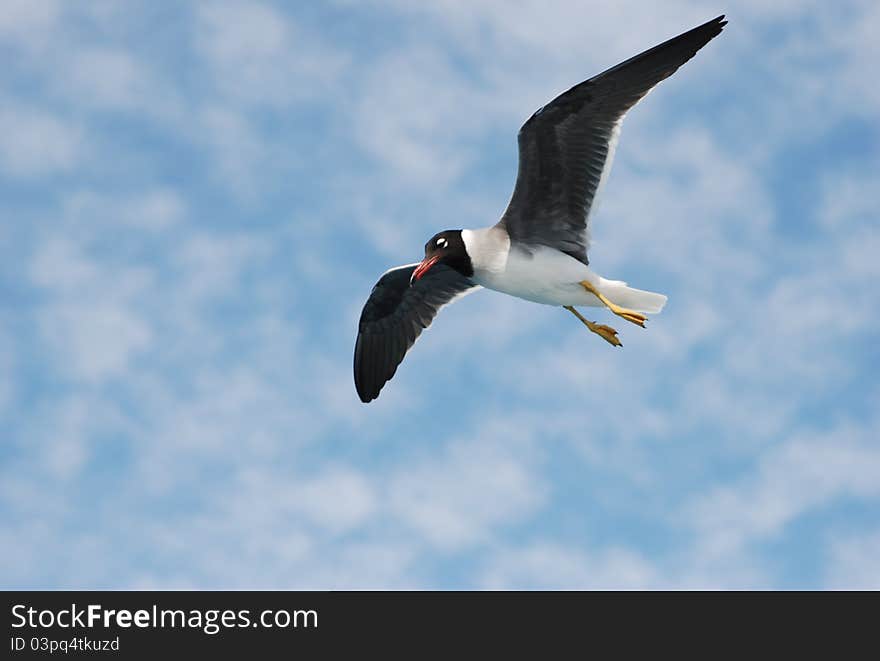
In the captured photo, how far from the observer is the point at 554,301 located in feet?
44.8

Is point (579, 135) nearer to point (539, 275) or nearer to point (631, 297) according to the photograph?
point (539, 275)

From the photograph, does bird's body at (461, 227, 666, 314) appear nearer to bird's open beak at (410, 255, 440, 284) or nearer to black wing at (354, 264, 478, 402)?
bird's open beak at (410, 255, 440, 284)

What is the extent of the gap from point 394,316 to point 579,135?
4.81 m

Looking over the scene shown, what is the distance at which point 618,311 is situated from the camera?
1338cm

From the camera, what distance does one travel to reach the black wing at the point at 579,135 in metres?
12.6

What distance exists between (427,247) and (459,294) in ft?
7.21

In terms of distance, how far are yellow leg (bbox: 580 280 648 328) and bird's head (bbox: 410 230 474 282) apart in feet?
5.02

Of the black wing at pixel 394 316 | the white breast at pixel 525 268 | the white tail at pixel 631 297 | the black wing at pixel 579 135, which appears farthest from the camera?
the black wing at pixel 394 316

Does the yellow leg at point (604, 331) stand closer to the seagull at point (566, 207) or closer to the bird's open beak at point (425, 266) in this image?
the seagull at point (566, 207)

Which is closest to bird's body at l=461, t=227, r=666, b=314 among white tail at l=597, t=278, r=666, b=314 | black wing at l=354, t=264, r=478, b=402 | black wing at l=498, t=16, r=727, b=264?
white tail at l=597, t=278, r=666, b=314

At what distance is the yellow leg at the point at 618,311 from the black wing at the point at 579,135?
2.55ft

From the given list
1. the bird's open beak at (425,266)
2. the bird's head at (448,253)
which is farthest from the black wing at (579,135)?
the bird's open beak at (425,266)
